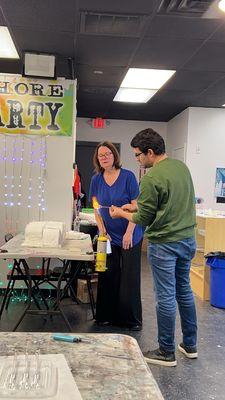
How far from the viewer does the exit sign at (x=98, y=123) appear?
7852mm

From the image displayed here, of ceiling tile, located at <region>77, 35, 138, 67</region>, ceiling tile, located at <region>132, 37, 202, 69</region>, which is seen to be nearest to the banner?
ceiling tile, located at <region>77, 35, 138, 67</region>

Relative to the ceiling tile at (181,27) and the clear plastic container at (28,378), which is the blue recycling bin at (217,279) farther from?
the clear plastic container at (28,378)

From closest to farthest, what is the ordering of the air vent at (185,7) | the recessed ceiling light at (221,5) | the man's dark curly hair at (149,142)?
the man's dark curly hair at (149,142), the recessed ceiling light at (221,5), the air vent at (185,7)

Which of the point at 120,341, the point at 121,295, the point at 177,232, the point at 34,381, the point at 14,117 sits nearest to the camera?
the point at 34,381

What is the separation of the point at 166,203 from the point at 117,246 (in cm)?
93

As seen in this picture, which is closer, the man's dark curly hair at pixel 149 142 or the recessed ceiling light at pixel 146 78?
the man's dark curly hair at pixel 149 142

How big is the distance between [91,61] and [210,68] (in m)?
1.32

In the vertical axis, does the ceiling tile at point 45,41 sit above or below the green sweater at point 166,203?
above

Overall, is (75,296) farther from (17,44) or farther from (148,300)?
(17,44)

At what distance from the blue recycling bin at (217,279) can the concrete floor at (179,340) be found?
9 centimetres

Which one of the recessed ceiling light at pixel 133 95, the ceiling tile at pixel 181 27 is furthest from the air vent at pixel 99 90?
the ceiling tile at pixel 181 27

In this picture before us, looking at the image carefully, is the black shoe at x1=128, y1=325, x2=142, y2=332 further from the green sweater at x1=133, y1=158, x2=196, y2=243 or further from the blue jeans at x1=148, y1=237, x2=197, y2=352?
the green sweater at x1=133, y1=158, x2=196, y2=243

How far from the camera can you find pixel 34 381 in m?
0.96

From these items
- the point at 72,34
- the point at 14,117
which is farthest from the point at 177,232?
the point at 14,117
